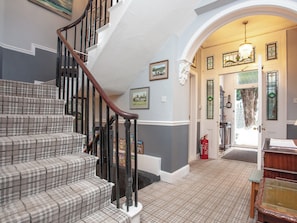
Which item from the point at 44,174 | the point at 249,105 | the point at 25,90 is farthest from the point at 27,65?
the point at 249,105

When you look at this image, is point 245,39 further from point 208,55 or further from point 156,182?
point 156,182

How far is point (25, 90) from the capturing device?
214 centimetres

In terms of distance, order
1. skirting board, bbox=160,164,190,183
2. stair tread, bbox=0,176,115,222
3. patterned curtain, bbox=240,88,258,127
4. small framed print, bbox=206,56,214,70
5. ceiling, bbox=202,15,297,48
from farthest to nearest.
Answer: patterned curtain, bbox=240,88,258,127 → small framed print, bbox=206,56,214,70 → ceiling, bbox=202,15,297,48 → skirting board, bbox=160,164,190,183 → stair tread, bbox=0,176,115,222

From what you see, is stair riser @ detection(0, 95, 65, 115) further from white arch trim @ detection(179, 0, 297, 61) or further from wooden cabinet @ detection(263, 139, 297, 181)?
wooden cabinet @ detection(263, 139, 297, 181)

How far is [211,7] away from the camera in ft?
8.65

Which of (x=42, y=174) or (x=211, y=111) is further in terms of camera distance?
(x=211, y=111)

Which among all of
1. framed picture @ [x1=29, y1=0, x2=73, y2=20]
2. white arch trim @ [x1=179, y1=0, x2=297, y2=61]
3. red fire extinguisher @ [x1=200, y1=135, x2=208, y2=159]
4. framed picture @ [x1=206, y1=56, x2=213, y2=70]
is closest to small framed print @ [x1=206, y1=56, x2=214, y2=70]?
framed picture @ [x1=206, y1=56, x2=213, y2=70]

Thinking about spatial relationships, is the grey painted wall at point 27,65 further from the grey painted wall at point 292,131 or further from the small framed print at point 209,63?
the grey painted wall at point 292,131

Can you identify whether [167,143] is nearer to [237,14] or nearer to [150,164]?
[150,164]

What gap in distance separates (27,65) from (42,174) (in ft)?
9.46

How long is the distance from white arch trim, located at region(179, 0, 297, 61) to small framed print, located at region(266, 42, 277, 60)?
1876 mm

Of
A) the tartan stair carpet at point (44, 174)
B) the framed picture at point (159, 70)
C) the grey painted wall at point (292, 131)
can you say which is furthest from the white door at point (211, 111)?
the tartan stair carpet at point (44, 174)

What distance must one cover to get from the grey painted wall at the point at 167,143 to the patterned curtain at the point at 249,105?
4.87 meters

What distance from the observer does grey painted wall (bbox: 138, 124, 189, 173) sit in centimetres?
290
